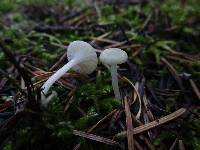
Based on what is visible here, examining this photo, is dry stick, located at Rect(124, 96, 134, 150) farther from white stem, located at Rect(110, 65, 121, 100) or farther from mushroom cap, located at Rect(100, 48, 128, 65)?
mushroom cap, located at Rect(100, 48, 128, 65)

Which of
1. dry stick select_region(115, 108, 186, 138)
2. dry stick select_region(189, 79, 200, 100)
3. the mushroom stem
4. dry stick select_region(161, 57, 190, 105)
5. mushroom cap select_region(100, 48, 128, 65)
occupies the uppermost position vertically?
mushroom cap select_region(100, 48, 128, 65)

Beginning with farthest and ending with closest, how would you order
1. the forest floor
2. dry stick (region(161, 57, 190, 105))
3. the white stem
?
dry stick (region(161, 57, 190, 105)) → the white stem → the forest floor

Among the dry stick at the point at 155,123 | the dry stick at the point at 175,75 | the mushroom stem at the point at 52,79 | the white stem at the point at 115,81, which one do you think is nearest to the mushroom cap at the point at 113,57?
the white stem at the point at 115,81

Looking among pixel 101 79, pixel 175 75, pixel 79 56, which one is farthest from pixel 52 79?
pixel 175 75

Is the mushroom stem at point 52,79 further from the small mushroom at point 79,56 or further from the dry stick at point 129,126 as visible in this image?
the dry stick at point 129,126

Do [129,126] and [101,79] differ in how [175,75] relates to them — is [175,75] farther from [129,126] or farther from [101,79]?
[129,126]

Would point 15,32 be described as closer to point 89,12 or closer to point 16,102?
point 89,12

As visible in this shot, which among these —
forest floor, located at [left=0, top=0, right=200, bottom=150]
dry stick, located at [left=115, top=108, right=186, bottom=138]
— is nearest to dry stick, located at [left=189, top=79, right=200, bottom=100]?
forest floor, located at [left=0, top=0, right=200, bottom=150]

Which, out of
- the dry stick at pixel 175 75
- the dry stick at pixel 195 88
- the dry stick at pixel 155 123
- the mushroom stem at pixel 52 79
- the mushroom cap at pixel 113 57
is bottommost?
the dry stick at pixel 155 123

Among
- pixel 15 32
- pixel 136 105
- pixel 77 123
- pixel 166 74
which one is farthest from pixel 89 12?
pixel 77 123
